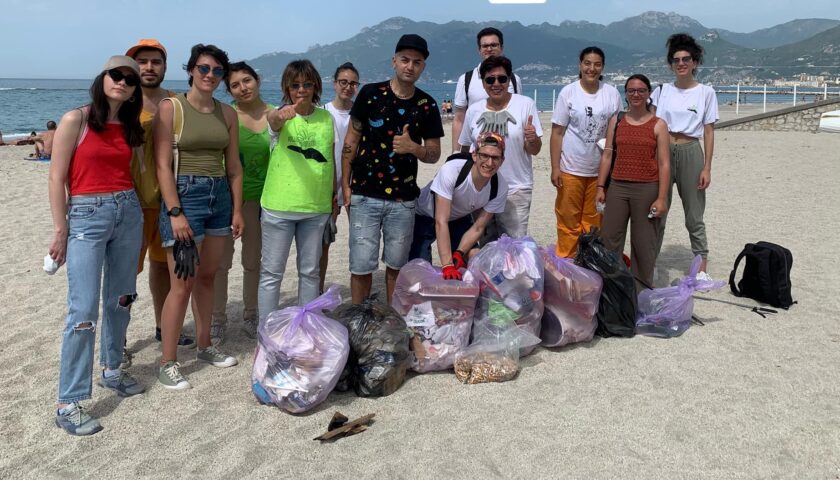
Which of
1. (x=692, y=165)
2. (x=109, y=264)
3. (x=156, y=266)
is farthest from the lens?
(x=692, y=165)

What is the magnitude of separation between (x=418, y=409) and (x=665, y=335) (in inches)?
→ 76.9

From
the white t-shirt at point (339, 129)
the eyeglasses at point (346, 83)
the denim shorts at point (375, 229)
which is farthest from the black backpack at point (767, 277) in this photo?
the eyeglasses at point (346, 83)

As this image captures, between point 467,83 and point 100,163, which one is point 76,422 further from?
point 467,83

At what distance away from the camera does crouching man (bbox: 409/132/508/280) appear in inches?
155

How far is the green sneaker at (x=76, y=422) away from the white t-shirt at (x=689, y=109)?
4527 millimetres

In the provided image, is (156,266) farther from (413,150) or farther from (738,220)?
(738,220)

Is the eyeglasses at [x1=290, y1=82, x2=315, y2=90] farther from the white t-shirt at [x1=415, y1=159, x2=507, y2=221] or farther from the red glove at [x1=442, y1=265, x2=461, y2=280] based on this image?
the red glove at [x1=442, y1=265, x2=461, y2=280]

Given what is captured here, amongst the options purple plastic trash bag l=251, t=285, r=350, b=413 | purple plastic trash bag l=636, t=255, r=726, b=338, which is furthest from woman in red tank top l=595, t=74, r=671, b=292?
purple plastic trash bag l=251, t=285, r=350, b=413

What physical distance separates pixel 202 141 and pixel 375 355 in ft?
4.93

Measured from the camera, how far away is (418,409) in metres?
3.37

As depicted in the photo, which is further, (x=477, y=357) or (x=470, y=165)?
(x=470, y=165)

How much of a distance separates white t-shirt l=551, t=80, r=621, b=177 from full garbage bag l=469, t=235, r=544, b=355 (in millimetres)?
1331

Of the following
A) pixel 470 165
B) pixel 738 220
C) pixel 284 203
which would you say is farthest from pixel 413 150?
pixel 738 220

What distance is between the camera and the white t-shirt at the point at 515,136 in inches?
177
